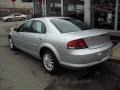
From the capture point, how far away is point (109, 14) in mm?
10359

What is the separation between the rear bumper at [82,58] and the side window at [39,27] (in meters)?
1.36

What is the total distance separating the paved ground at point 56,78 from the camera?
4.71m

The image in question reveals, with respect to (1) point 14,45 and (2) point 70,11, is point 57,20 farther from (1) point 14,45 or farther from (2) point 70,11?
(2) point 70,11

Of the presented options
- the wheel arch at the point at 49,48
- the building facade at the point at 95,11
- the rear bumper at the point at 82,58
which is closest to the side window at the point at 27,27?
the wheel arch at the point at 49,48

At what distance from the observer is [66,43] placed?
4738mm

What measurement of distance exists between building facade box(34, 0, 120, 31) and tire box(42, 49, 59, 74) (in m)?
5.65

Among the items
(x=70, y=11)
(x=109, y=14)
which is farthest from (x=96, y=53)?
(x=70, y=11)

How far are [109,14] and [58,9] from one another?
14.9 ft

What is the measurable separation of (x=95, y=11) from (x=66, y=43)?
6776 millimetres

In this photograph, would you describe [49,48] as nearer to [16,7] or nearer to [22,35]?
[22,35]

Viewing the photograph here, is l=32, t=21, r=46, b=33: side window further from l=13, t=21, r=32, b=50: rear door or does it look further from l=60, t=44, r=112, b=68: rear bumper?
l=60, t=44, r=112, b=68: rear bumper

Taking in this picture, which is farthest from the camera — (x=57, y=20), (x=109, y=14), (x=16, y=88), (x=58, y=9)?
(x=58, y=9)

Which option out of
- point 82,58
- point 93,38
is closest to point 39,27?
point 93,38

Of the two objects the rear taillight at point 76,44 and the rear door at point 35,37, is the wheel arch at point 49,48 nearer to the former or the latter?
the rear door at point 35,37
